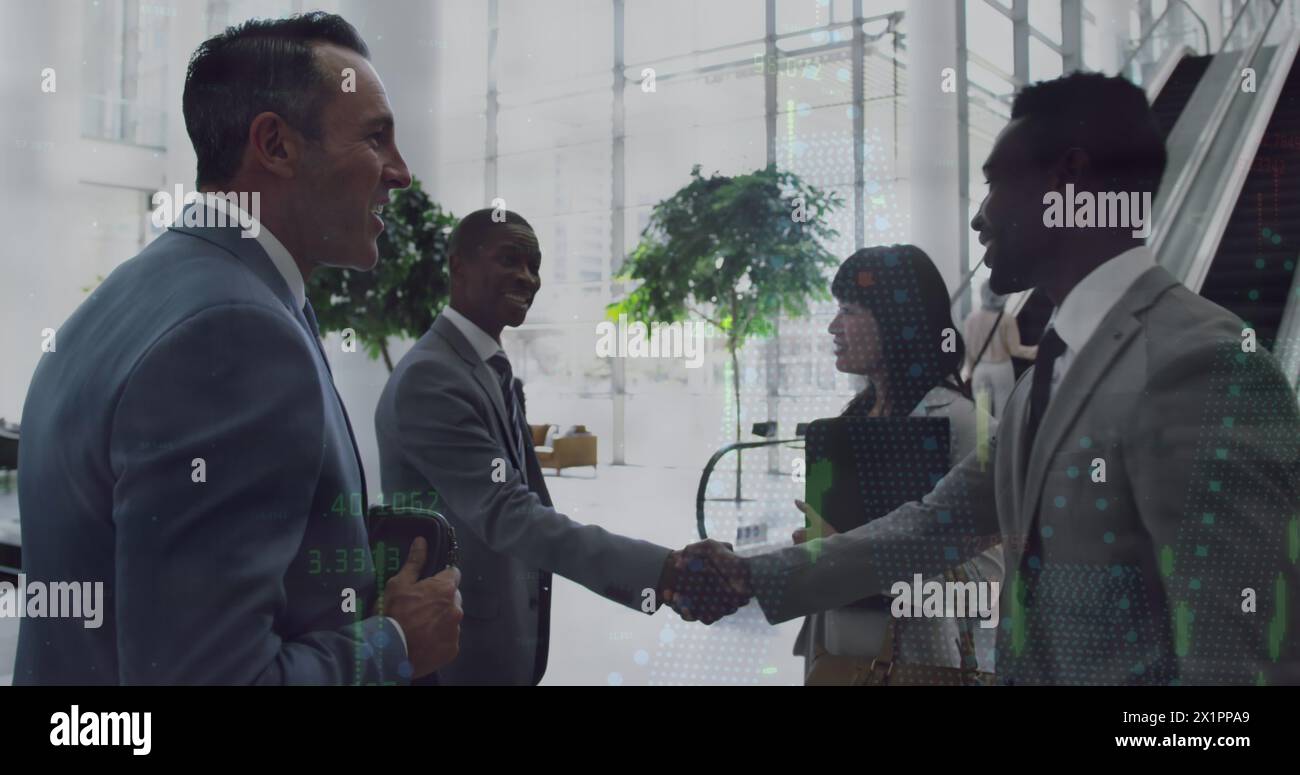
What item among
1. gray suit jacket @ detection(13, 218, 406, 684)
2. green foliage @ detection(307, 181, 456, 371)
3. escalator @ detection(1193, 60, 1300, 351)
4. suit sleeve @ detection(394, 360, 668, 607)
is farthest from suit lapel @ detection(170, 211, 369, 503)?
green foliage @ detection(307, 181, 456, 371)

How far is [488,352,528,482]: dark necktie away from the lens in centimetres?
196

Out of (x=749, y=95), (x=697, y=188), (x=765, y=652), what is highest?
(x=749, y=95)

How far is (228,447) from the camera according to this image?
2.93 feet

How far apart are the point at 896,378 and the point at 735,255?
534 mm

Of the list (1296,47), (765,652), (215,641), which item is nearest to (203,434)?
(215,641)

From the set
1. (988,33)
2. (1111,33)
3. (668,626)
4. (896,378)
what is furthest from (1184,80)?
(668,626)

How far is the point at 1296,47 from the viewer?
73.2 inches

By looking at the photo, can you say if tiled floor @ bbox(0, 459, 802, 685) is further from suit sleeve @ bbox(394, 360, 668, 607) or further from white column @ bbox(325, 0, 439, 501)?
white column @ bbox(325, 0, 439, 501)

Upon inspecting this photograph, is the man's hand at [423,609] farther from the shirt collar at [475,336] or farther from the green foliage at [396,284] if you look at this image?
the green foliage at [396,284]

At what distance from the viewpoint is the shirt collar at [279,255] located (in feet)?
3.65

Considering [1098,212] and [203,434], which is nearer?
[203,434]

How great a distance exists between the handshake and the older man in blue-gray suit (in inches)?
33.4
